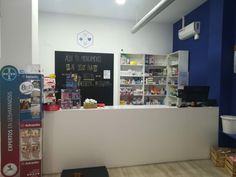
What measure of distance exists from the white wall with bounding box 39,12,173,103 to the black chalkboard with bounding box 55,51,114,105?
0.15 meters

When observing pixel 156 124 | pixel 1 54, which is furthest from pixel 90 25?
pixel 156 124

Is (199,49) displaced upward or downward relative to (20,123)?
upward

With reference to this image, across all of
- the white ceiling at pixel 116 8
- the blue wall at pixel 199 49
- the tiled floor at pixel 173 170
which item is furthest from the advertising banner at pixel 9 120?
the blue wall at pixel 199 49

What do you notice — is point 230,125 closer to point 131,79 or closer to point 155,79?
point 155,79

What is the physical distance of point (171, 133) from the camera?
3295 mm

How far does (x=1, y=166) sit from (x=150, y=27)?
5.01 meters

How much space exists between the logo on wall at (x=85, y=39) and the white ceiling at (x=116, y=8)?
52cm

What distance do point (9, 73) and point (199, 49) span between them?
401 cm

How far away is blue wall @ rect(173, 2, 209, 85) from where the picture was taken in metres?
4.35

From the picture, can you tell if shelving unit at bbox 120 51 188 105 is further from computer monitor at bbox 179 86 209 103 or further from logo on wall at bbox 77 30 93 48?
computer monitor at bbox 179 86 209 103

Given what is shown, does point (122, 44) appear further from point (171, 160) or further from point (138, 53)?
point (171, 160)

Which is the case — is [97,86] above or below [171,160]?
above

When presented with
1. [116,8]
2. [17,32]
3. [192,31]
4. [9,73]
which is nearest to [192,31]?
[192,31]

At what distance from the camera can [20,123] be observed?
247cm
